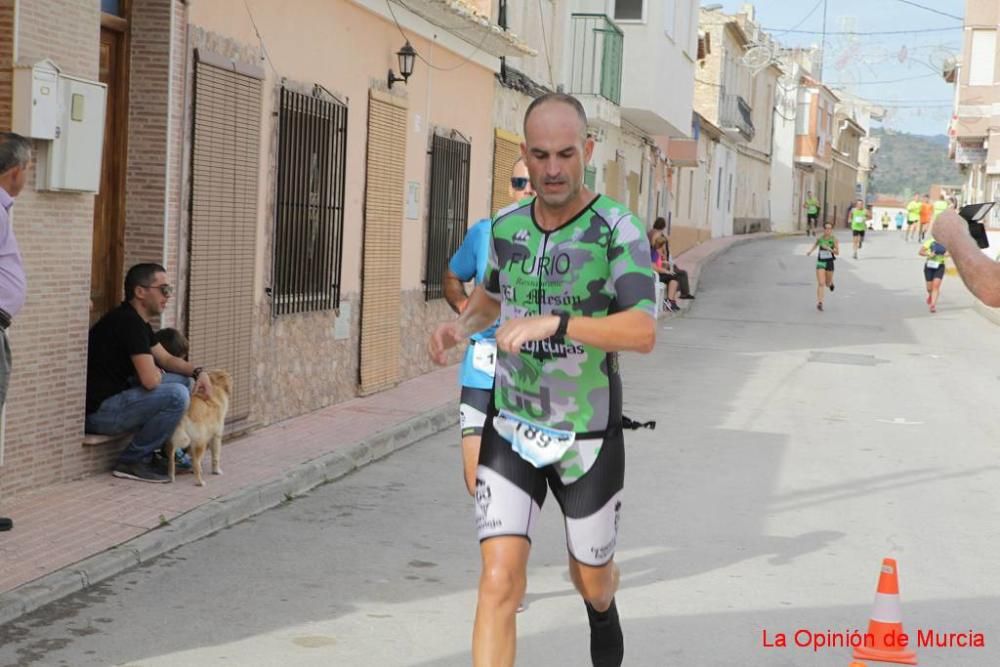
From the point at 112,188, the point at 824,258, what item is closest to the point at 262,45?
the point at 112,188

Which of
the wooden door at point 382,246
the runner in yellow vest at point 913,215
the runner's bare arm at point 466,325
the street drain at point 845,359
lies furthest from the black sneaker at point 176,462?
the runner in yellow vest at point 913,215

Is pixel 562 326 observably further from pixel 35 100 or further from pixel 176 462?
pixel 176 462

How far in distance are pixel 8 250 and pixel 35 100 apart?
4.50 feet

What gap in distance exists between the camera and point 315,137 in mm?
12773

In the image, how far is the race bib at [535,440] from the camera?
15.6ft

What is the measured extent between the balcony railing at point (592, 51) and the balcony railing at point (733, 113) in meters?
35.3

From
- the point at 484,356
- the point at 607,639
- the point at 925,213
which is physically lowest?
the point at 607,639

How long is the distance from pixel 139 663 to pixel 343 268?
837 cm

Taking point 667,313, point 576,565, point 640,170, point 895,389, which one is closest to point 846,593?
point 576,565

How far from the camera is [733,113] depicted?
6072cm

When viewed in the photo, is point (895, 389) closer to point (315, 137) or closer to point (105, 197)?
point (315, 137)

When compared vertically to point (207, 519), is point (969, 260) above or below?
above

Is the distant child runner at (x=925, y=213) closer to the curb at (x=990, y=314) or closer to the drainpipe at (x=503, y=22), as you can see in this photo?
the curb at (x=990, y=314)

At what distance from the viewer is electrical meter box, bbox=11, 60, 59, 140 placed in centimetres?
810
